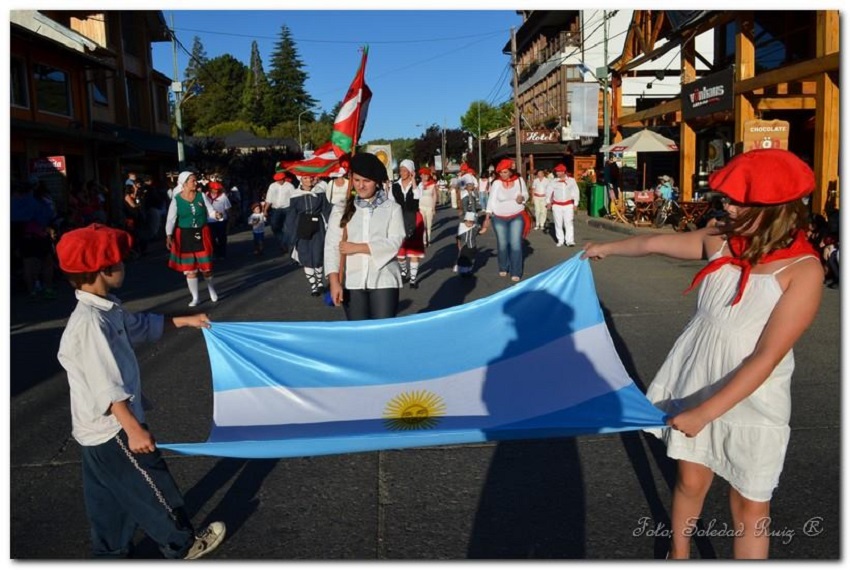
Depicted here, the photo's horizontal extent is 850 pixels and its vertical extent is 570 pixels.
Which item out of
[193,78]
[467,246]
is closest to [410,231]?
[467,246]

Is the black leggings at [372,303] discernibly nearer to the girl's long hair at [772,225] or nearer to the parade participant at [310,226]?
the girl's long hair at [772,225]

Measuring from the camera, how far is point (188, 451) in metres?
3.04

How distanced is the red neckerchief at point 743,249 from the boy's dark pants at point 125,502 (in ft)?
8.08

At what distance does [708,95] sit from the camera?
65.7 ft

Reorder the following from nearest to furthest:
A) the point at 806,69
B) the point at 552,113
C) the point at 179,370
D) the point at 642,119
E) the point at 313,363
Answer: the point at 313,363 < the point at 179,370 < the point at 806,69 < the point at 642,119 < the point at 552,113

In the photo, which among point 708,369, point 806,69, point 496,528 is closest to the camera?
point 708,369

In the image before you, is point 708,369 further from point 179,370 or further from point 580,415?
point 179,370

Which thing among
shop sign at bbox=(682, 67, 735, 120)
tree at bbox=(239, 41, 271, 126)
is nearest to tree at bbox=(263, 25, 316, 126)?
tree at bbox=(239, 41, 271, 126)

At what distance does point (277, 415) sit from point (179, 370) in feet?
11.7

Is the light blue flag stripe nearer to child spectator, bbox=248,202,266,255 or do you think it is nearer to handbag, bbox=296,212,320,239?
handbag, bbox=296,212,320,239

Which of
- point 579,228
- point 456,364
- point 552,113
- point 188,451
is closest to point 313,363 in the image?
point 456,364

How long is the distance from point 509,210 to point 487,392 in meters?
7.77

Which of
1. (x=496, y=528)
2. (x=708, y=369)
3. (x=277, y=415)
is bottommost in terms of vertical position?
(x=496, y=528)

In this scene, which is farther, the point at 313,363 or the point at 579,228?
the point at 579,228
